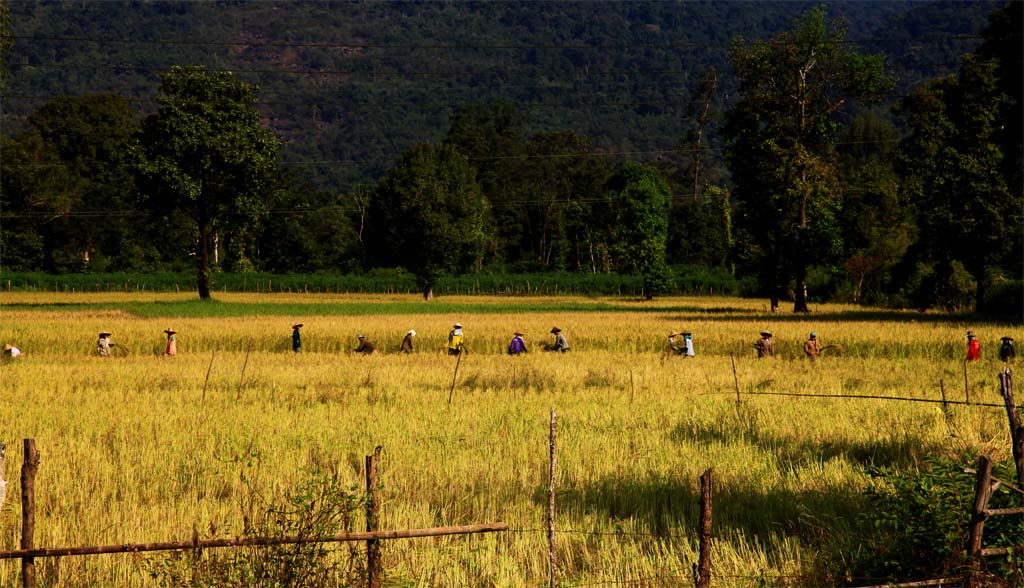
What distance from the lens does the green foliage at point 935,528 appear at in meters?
8.09

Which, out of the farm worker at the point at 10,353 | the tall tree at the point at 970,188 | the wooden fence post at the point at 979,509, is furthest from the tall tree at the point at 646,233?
the wooden fence post at the point at 979,509

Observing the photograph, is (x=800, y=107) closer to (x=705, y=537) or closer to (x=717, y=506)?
(x=717, y=506)

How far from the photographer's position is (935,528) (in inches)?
328

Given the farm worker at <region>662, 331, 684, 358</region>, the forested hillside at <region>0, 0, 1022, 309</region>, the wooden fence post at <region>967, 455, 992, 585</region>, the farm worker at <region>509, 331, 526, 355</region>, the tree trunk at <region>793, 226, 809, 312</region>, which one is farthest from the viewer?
the tree trunk at <region>793, 226, 809, 312</region>

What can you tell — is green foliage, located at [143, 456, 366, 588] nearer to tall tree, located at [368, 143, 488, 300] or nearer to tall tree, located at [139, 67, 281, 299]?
tall tree, located at [139, 67, 281, 299]

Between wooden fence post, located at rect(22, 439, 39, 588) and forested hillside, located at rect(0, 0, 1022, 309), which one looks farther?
forested hillside, located at rect(0, 0, 1022, 309)

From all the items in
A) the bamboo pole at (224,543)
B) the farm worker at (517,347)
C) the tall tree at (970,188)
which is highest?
the tall tree at (970,188)

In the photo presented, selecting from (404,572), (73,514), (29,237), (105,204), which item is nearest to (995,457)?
(404,572)

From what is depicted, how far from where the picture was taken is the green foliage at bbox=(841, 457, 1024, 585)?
8.09 m

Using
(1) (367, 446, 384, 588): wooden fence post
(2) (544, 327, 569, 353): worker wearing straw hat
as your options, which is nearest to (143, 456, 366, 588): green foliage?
(1) (367, 446, 384, 588): wooden fence post

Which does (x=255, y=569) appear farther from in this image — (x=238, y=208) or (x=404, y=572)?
(x=238, y=208)

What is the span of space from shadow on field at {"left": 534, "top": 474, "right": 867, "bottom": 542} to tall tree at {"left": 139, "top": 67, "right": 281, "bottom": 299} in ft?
140

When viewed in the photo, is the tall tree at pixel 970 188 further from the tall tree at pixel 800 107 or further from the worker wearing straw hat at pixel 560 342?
the worker wearing straw hat at pixel 560 342

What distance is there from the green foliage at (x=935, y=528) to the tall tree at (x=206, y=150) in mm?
46406
